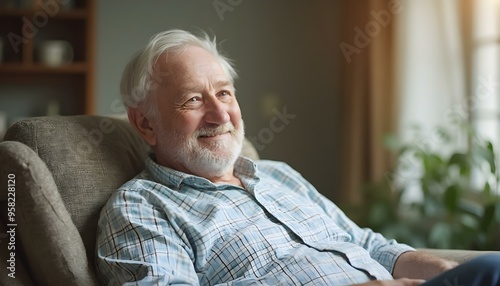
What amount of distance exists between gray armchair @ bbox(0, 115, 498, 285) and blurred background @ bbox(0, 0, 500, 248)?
154 cm

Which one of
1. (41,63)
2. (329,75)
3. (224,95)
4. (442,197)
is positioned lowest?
(442,197)

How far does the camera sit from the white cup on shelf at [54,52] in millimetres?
3768

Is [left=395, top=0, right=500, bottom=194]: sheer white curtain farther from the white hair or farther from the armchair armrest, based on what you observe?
the white hair

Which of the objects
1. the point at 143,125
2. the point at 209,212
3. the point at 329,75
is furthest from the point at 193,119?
the point at 329,75

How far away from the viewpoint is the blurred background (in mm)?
3008

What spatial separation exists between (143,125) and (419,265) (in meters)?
0.79

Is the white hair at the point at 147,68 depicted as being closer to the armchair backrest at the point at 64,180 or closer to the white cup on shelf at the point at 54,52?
the armchair backrest at the point at 64,180

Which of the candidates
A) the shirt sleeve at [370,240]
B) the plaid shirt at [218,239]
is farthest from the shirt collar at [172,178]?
the shirt sleeve at [370,240]

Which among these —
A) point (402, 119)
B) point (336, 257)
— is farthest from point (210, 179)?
point (402, 119)

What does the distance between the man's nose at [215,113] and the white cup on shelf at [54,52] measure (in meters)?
2.40

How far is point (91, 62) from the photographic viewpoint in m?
3.73

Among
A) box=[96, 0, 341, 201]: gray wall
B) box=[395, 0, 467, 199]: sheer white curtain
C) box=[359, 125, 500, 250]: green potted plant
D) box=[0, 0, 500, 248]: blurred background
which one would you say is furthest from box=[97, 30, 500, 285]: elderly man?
box=[96, 0, 341, 201]: gray wall

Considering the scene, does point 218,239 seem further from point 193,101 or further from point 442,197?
point 442,197

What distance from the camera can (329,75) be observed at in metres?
4.02
